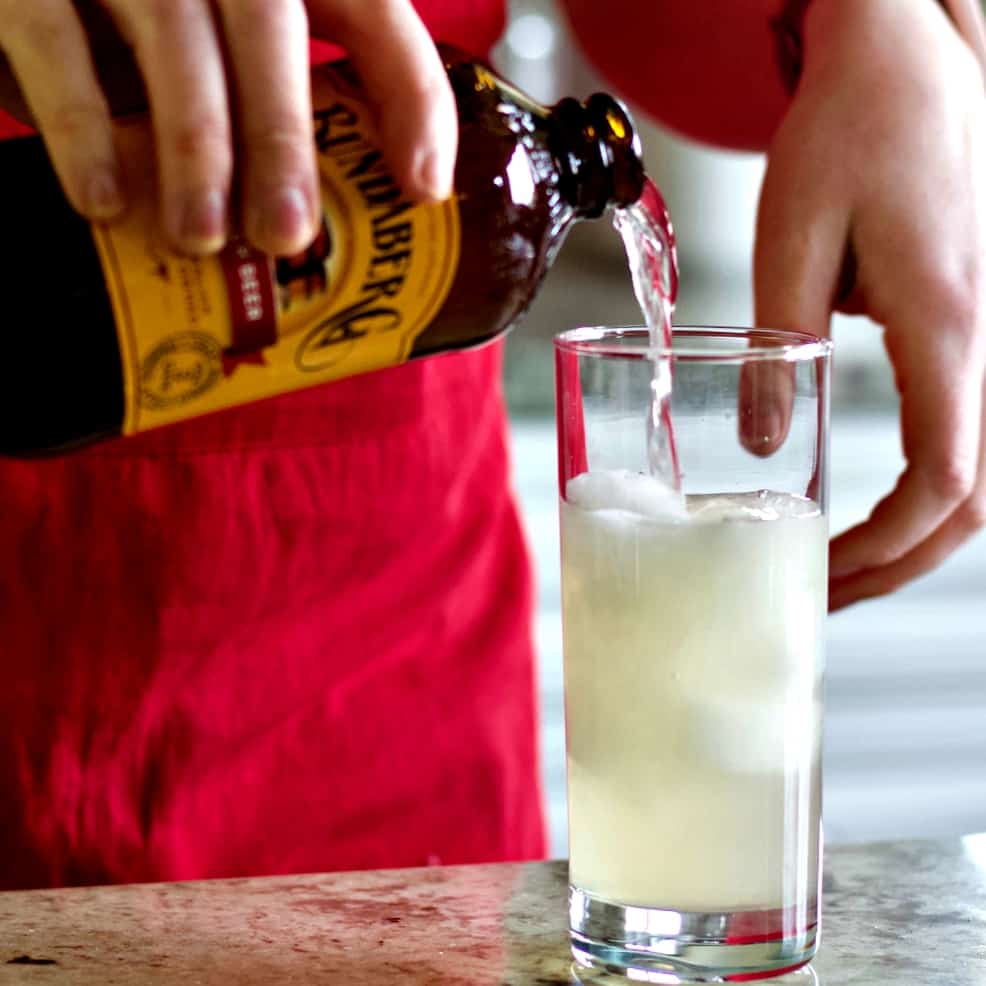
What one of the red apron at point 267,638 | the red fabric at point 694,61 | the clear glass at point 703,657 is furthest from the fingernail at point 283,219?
the red fabric at point 694,61

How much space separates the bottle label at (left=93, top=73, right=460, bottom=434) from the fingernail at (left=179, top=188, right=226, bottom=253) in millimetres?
69

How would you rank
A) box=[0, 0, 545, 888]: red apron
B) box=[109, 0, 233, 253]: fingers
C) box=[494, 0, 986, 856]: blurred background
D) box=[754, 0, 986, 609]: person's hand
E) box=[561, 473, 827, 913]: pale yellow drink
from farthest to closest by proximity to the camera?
box=[494, 0, 986, 856]: blurred background, box=[0, 0, 545, 888]: red apron, box=[754, 0, 986, 609]: person's hand, box=[561, 473, 827, 913]: pale yellow drink, box=[109, 0, 233, 253]: fingers

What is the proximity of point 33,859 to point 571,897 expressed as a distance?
43 cm

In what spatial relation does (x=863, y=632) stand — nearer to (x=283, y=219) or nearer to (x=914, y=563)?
(x=914, y=563)

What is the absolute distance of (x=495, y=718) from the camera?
1.09 metres

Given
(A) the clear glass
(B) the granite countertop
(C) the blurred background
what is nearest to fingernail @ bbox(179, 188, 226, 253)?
(A) the clear glass

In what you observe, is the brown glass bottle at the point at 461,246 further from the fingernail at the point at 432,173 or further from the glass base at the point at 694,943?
the glass base at the point at 694,943

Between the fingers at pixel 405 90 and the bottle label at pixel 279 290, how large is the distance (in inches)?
2.0

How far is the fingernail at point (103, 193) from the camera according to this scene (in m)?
0.49

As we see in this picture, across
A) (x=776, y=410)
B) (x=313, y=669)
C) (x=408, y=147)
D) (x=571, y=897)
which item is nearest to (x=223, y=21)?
(x=408, y=147)

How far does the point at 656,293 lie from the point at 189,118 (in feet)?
0.85

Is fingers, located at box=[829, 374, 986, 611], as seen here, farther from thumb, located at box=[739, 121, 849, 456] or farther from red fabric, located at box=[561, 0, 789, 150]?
red fabric, located at box=[561, 0, 789, 150]

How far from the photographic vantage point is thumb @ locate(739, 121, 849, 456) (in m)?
0.76

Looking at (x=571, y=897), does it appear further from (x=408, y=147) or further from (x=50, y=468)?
(x=50, y=468)
